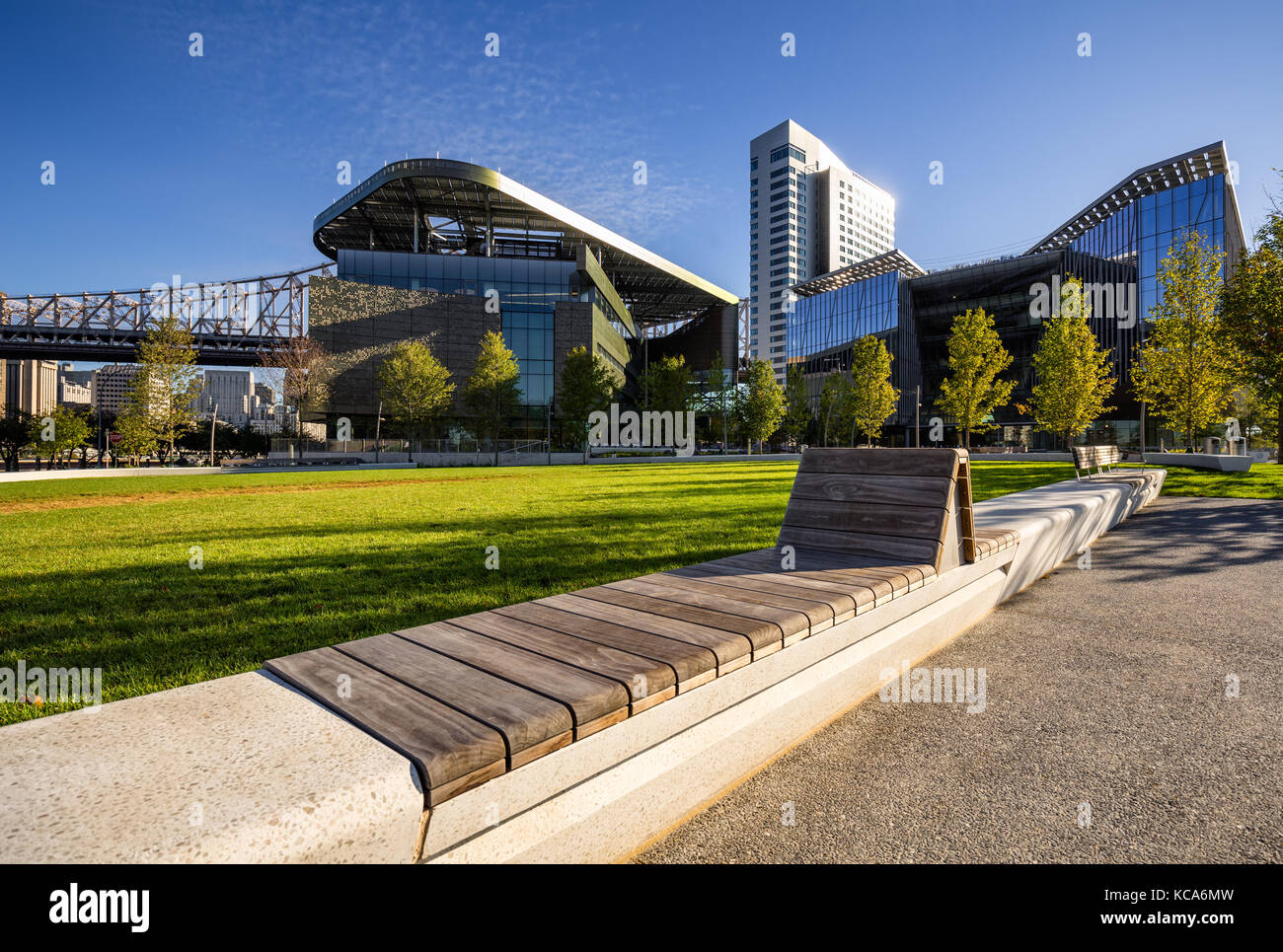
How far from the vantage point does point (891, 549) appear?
4219 millimetres

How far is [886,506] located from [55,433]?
63.4m

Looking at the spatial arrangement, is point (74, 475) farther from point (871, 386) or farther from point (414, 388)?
point (871, 386)

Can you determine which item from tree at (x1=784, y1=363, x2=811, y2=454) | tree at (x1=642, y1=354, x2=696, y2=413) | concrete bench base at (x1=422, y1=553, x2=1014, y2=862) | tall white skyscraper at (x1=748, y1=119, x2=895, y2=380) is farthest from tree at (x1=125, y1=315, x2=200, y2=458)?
tall white skyscraper at (x1=748, y1=119, x2=895, y2=380)

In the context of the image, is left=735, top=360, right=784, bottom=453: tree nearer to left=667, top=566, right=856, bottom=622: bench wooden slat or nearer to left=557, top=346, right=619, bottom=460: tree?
left=557, top=346, right=619, bottom=460: tree

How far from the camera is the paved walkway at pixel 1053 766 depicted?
2121 millimetres

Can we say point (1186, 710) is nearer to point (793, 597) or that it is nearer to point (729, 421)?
point (793, 597)

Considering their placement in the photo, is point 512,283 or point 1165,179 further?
point 512,283

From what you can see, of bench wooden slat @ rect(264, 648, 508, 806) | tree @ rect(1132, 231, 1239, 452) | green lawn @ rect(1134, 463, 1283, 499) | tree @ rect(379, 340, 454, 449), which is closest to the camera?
bench wooden slat @ rect(264, 648, 508, 806)

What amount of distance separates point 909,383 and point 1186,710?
3048 inches

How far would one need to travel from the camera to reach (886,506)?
171 inches

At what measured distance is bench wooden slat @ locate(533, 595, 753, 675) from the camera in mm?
2355

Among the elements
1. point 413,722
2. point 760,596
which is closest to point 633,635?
point 760,596

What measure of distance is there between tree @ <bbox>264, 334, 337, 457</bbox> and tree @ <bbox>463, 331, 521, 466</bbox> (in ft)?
39.7
